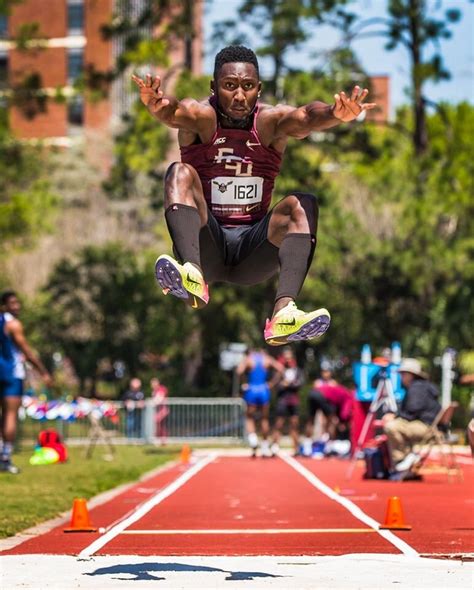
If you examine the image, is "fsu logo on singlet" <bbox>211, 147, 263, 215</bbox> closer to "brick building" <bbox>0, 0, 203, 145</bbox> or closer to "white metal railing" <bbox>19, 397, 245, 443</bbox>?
"white metal railing" <bbox>19, 397, 245, 443</bbox>

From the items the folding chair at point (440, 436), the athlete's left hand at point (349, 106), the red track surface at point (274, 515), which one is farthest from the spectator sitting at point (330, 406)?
the athlete's left hand at point (349, 106)

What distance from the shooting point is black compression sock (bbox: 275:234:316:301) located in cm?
827

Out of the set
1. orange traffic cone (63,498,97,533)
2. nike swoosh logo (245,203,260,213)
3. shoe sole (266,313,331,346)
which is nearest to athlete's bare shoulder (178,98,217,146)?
nike swoosh logo (245,203,260,213)

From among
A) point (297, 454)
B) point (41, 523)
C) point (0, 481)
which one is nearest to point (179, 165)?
point (41, 523)

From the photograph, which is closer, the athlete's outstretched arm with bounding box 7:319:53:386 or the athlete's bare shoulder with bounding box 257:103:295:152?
the athlete's bare shoulder with bounding box 257:103:295:152

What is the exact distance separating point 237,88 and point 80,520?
3882mm

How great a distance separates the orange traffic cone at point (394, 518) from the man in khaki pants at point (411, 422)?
6.90 metres

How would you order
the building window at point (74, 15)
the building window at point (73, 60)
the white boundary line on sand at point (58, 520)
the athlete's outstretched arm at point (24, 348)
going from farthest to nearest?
the building window at point (73, 60)
the building window at point (74, 15)
the athlete's outstretched arm at point (24, 348)
the white boundary line on sand at point (58, 520)

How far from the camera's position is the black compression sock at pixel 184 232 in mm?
8070

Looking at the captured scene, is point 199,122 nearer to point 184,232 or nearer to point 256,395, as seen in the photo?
point 184,232

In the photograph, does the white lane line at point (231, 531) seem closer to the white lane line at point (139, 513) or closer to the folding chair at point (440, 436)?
the white lane line at point (139, 513)

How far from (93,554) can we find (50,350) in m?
33.8

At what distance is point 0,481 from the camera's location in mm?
15344

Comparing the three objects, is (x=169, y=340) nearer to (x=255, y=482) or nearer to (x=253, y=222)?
(x=255, y=482)
